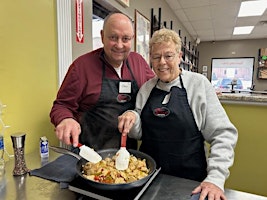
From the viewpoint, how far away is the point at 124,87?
1.32 meters

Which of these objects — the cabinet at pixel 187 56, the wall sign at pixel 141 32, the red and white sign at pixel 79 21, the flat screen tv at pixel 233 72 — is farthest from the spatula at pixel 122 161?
the flat screen tv at pixel 233 72

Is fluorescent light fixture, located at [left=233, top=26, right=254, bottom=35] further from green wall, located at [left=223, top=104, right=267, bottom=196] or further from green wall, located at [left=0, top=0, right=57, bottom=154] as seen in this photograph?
green wall, located at [left=0, top=0, right=57, bottom=154]

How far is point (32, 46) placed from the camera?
1.25 meters

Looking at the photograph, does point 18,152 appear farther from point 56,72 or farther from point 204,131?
point 204,131

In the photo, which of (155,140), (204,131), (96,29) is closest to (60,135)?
(155,140)

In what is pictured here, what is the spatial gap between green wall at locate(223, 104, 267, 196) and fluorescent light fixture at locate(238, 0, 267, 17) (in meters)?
3.14

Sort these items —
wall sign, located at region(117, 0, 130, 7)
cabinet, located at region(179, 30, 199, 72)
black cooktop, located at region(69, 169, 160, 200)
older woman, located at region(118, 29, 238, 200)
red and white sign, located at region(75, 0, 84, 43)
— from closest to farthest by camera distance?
black cooktop, located at region(69, 169, 160, 200)
older woman, located at region(118, 29, 238, 200)
red and white sign, located at region(75, 0, 84, 43)
wall sign, located at region(117, 0, 130, 7)
cabinet, located at region(179, 30, 199, 72)

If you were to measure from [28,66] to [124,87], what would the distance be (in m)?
0.58

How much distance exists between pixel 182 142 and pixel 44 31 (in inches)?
42.6

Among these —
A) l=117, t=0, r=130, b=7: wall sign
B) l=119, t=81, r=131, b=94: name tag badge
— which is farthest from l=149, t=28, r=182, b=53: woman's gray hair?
l=117, t=0, r=130, b=7: wall sign

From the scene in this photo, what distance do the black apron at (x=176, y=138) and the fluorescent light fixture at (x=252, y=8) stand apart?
4.03 meters

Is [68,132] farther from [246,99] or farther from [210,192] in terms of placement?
[246,99]

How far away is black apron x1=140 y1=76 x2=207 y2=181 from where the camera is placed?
105 centimetres

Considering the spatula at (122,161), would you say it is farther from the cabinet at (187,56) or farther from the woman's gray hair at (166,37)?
the cabinet at (187,56)
